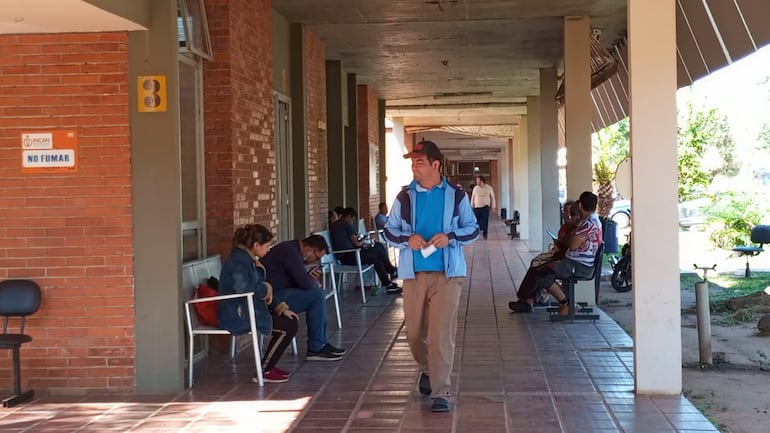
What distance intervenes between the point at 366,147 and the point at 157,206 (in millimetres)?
11002

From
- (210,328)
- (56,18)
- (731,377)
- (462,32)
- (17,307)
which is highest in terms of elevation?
(462,32)

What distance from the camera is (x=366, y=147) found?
16.7m

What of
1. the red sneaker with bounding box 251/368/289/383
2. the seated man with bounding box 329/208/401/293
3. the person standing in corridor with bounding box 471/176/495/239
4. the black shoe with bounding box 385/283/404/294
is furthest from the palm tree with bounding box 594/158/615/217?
the red sneaker with bounding box 251/368/289/383

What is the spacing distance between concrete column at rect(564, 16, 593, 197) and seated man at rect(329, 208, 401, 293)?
2.59 metres

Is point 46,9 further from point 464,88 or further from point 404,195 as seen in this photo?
point 464,88

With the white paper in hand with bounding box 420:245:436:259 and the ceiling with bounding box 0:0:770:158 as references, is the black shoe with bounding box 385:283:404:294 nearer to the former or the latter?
the ceiling with bounding box 0:0:770:158

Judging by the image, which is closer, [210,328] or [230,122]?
[210,328]

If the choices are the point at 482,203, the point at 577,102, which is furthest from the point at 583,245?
the point at 482,203

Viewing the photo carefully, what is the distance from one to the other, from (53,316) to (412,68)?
406 inches

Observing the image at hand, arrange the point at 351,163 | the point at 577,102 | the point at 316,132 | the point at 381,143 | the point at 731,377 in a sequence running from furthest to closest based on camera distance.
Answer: the point at 381,143, the point at 351,163, the point at 316,132, the point at 577,102, the point at 731,377

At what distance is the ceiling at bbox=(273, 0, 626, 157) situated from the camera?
1029 cm

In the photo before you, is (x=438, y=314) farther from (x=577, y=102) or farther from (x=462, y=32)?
(x=462, y=32)

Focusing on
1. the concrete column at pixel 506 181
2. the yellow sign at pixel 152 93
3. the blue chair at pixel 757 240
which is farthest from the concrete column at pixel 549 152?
the concrete column at pixel 506 181

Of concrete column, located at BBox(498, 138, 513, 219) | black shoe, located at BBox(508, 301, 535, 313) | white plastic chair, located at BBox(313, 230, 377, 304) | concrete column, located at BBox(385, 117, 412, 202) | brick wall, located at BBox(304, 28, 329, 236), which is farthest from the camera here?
concrete column, located at BBox(498, 138, 513, 219)
